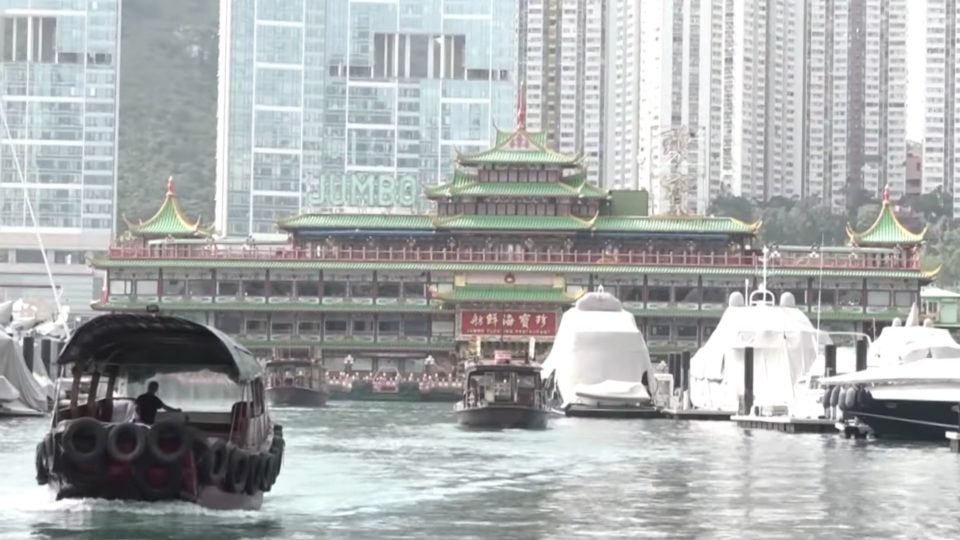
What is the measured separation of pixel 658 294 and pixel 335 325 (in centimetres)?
1534

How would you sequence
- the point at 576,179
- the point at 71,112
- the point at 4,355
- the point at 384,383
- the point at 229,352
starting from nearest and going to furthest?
the point at 229,352 → the point at 4,355 → the point at 384,383 → the point at 576,179 → the point at 71,112

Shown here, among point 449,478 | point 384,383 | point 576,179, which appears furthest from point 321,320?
point 449,478

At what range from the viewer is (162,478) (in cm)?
3081

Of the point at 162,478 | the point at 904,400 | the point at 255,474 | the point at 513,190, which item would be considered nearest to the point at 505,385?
the point at 904,400

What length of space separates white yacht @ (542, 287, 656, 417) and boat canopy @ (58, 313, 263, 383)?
1669 inches

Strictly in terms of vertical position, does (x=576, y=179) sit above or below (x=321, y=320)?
above

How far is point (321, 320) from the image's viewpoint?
10281cm

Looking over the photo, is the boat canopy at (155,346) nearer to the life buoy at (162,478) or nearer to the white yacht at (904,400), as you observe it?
the life buoy at (162,478)

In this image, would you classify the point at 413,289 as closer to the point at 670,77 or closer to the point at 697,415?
the point at 697,415

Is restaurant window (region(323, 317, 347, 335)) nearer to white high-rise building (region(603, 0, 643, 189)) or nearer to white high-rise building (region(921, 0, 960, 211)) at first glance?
white high-rise building (region(603, 0, 643, 189))

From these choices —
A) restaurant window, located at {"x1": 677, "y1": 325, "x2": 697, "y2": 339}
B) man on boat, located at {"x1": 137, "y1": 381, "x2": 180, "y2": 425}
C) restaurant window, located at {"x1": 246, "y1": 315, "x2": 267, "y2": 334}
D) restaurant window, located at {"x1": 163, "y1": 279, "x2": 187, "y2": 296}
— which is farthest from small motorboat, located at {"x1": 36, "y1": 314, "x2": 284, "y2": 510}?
restaurant window, located at {"x1": 677, "y1": 325, "x2": 697, "y2": 339}

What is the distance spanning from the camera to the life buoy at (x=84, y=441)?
3034 centimetres

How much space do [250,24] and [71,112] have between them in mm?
15273

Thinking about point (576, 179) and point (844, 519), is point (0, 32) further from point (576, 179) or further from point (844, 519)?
point (844, 519)
